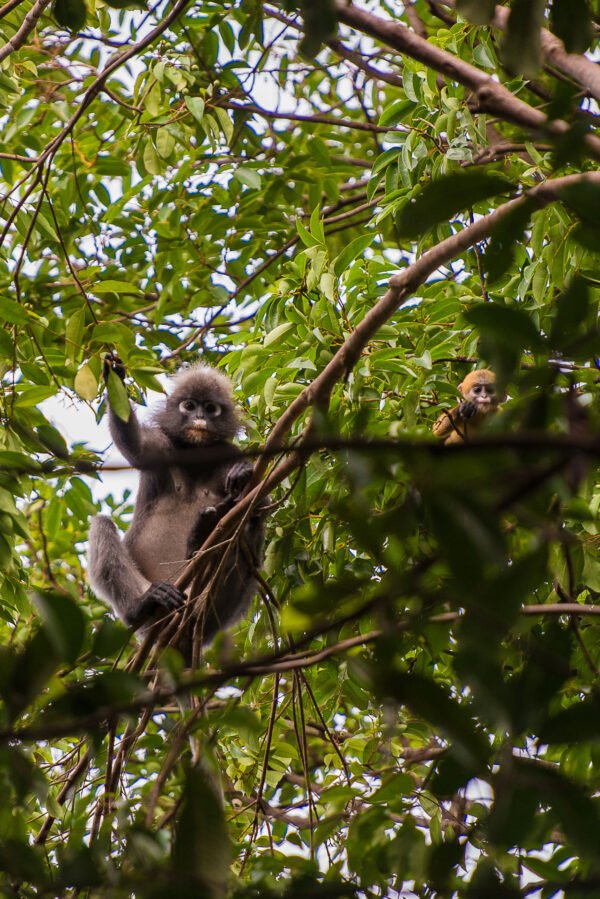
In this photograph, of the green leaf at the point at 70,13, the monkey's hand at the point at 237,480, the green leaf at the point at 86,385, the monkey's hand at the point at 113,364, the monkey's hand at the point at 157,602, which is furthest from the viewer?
the monkey's hand at the point at 157,602

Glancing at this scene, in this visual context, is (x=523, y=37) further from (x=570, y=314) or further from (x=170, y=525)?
(x=170, y=525)

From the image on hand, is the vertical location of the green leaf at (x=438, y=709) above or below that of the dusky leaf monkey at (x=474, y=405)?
below

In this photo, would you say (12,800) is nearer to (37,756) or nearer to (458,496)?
(458,496)

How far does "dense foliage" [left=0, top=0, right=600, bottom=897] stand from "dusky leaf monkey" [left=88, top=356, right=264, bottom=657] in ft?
1.05

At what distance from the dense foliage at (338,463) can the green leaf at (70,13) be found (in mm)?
12

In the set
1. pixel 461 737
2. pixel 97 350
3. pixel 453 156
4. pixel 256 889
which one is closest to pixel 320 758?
pixel 97 350

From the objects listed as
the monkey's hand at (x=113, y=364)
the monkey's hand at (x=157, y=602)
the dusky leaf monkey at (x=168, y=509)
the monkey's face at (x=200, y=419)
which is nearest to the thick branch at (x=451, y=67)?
the monkey's hand at (x=113, y=364)

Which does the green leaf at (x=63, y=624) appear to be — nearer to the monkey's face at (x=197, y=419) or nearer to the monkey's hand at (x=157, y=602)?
the monkey's hand at (x=157, y=602)

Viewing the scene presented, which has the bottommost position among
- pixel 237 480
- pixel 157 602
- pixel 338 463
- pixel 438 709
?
pixel 438 709

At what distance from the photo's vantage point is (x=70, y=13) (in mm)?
2246

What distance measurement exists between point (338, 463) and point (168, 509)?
2835 millimetres

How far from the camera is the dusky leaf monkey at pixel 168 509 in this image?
544cm

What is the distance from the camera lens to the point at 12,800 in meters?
1.61

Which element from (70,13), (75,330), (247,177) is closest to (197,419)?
(247,177)
